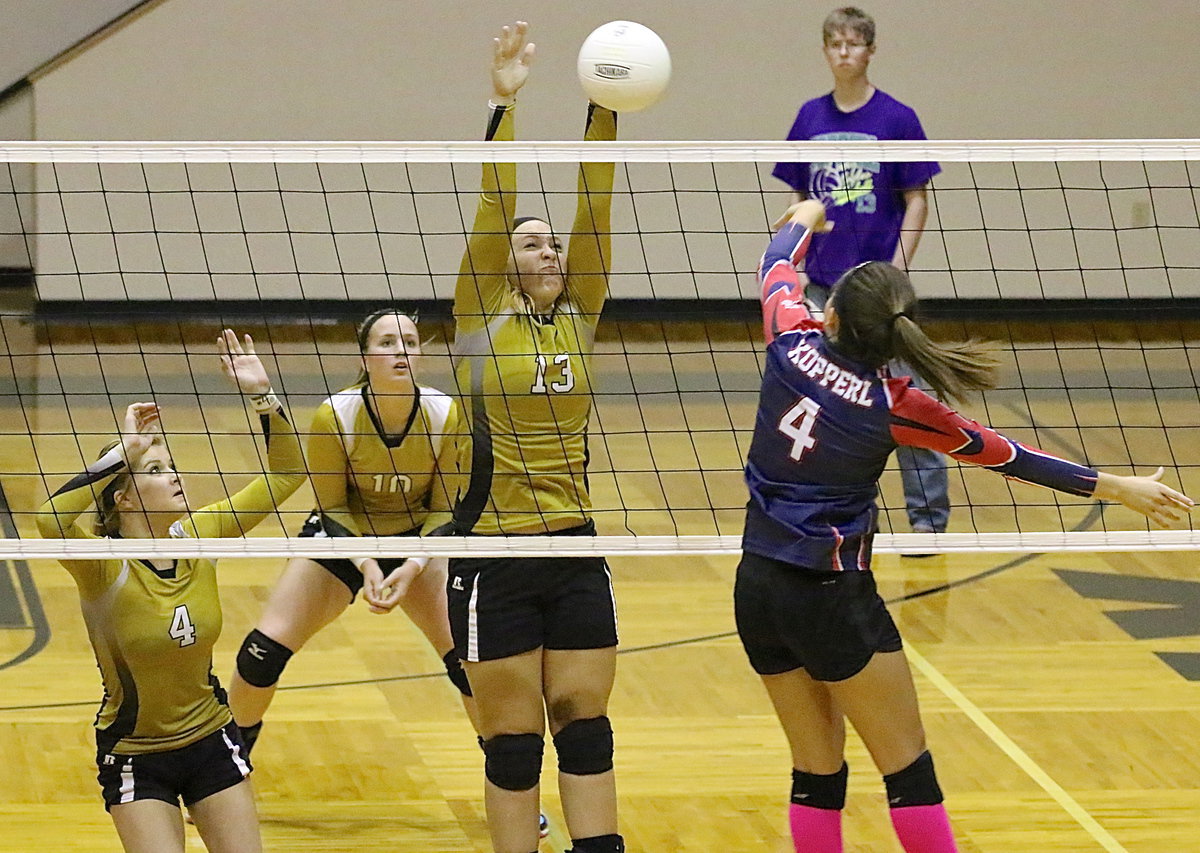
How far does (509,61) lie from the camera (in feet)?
13.9

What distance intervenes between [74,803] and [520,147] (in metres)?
2.51

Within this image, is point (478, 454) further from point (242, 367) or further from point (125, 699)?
point (125, 699)

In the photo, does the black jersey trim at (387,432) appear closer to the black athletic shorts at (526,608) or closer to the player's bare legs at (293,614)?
the player's bare legs at (293,614)

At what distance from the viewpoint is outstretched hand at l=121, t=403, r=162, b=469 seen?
4.08 meters

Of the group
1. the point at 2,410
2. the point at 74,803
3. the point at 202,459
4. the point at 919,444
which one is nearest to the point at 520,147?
the point at 919,444

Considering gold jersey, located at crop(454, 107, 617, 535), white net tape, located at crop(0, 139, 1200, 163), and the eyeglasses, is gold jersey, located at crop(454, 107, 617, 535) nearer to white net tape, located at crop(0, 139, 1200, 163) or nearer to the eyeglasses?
white net tape, located at crop(0, 139, 1200, 163)

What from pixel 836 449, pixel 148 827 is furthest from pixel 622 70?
pixel 148 827

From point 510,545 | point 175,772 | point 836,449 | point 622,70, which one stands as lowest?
point 175,772

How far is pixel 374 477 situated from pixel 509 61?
1.38 meters

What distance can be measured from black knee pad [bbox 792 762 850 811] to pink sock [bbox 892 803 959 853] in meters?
0.16

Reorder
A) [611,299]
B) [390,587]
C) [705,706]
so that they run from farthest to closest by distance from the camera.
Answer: [611,299], [705,706], [390,587]

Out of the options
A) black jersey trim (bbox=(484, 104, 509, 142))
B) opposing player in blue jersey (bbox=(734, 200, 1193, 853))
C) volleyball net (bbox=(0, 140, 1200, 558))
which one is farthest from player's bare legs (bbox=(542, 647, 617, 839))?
volleyball net (bbox=(0, 140, 1200, 558))

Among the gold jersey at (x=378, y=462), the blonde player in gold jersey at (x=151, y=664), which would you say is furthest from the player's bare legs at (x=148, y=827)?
the gold jersey at (x=378, y=462)

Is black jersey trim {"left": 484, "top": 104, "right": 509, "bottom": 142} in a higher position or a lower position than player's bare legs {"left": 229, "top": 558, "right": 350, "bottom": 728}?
higher
